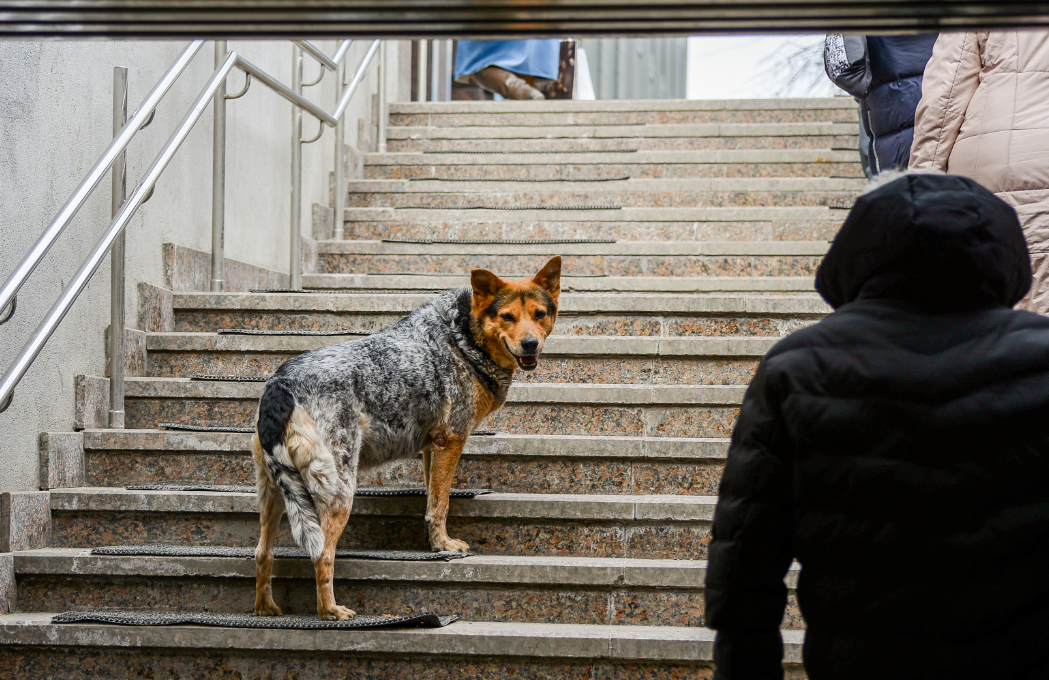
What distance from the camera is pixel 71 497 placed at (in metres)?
3.56

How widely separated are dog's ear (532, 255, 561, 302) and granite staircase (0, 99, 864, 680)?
1.62 ft

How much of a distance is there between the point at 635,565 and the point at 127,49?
11.1ft

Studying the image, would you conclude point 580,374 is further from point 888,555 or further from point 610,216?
point 888,555

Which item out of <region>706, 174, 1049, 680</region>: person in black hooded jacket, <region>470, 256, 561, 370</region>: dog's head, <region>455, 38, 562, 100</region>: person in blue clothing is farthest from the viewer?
<region>455, 38, 562, 100</region>: person in blue clothing

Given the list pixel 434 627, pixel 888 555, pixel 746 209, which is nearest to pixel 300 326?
pixel 434 627

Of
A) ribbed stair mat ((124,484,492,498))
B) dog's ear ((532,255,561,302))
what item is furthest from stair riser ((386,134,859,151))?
ribbed stair mat ((124,484,492,498))

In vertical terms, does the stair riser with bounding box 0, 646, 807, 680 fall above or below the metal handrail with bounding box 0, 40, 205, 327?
below

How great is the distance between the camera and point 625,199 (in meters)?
6.24

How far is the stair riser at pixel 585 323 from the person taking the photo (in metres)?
4.59

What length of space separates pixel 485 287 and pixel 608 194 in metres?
2.76

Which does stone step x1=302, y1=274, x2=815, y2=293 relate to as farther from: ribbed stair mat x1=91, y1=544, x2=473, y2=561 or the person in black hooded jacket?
the person in black hooded jacket

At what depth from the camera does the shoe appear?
9.52 m

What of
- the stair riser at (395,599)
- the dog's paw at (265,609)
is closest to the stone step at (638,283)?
the stair riser at (395,599)

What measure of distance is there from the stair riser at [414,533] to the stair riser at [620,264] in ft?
7.07
